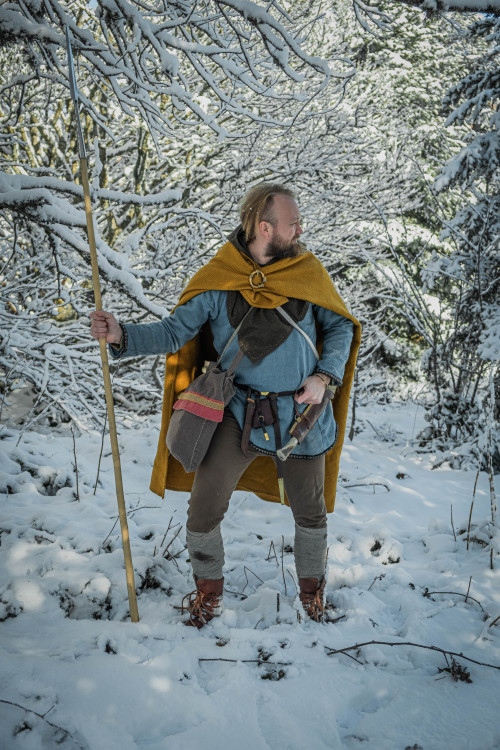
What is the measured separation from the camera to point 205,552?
2.11 meters

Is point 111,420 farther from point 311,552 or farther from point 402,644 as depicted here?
point 402,644

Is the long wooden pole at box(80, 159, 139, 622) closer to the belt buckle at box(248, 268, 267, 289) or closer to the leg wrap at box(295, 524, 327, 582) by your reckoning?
the belt buckle at box(248, 268, 267, 289)

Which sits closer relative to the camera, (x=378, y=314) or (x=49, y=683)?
(x=49, y=683)

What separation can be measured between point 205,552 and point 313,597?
21.5 inches

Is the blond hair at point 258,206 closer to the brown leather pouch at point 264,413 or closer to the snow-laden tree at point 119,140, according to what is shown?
the brown leather pouch at point 264,413

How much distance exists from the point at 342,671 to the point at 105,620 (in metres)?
0.99

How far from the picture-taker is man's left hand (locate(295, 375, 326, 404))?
2.03 m

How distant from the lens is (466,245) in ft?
16.0

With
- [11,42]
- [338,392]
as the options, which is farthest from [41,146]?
[338,392]

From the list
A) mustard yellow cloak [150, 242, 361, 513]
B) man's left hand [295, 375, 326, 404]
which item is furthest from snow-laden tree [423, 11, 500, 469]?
man's left hand [295, 375, 326, 404]

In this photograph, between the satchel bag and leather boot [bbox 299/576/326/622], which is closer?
the satchel bag

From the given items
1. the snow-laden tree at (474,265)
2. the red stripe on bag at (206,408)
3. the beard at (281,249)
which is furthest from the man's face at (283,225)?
the snow-laden tree at (474,265)

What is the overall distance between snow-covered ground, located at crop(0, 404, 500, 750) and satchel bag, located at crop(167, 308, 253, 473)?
72cm

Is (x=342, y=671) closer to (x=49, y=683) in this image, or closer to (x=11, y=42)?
(x=49, y=683)
